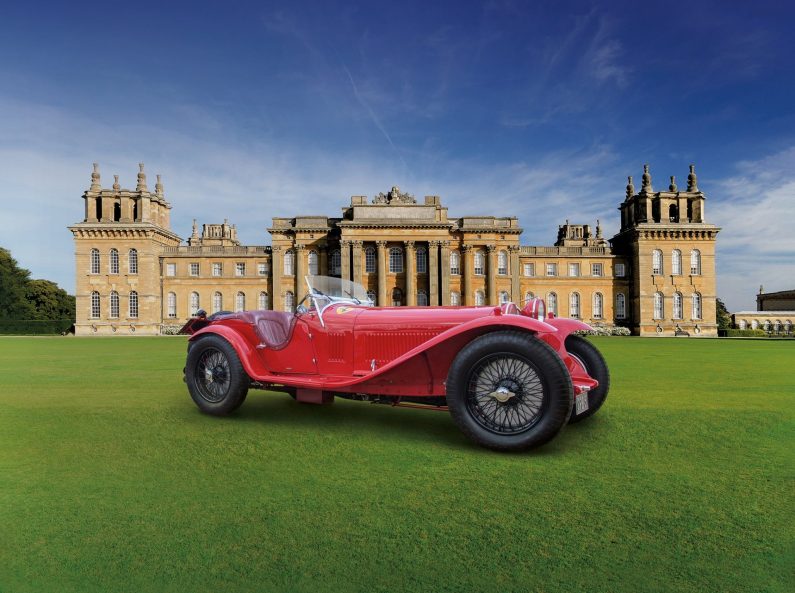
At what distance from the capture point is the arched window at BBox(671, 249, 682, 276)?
139 ft

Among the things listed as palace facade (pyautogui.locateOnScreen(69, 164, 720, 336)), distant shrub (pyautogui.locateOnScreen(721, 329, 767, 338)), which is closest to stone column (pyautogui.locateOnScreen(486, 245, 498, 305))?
palace facade (pyautogui.locateOnScreen(69, 164, 720, 336))

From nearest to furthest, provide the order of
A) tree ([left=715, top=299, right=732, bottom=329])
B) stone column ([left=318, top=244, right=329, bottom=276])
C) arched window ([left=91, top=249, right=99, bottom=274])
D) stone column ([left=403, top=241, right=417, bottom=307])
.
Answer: stone column ([left=403, top=241, right=417, bottom=307]) → stone column ([left=318, top=244, right=329, bottom=276]) → arched window ([left=91, top=249, right=99, bottom=274]) → tree ([left=715, top=299, right=732, bottom=329])

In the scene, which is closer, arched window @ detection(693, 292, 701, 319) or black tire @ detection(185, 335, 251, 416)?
black tire @ detection(185, 335, 251, 416)

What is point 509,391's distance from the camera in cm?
392

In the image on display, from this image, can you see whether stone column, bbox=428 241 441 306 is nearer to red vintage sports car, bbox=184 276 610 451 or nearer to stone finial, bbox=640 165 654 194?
stone finial, bbox=640 165 654 194

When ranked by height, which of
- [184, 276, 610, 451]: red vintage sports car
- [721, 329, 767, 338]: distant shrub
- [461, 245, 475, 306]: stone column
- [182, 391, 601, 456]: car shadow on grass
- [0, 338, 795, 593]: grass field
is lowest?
[721, 329, 767, 338]: distant shrub

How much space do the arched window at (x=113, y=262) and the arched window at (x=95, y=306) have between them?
2.42 metres

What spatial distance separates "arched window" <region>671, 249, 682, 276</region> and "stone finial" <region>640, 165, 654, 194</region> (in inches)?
236

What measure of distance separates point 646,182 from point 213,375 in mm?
46324

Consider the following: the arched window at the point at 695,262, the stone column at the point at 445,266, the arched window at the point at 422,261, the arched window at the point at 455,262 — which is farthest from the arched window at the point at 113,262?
the arched window at the point at 695,262

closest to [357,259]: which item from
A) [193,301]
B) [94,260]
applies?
[193,301]

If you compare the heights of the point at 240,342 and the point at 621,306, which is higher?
the point at 621,306

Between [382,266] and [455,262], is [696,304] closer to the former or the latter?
[455,262]

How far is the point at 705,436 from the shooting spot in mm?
4301
